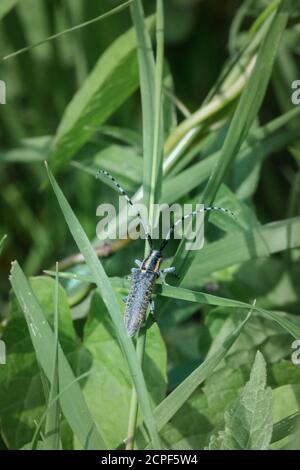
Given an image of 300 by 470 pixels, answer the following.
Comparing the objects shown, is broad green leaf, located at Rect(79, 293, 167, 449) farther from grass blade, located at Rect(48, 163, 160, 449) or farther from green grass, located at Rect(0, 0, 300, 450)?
grass blade, located at Rect(48, 163, 160, 449)

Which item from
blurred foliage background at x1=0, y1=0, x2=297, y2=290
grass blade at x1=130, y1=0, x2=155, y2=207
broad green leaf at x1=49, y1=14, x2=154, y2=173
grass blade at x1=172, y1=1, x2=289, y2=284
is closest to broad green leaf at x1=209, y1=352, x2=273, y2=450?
grass blade at x1=172, y1=1, x2=289, y2=284

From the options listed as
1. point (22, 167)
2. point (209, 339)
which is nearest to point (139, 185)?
point (209, 339)

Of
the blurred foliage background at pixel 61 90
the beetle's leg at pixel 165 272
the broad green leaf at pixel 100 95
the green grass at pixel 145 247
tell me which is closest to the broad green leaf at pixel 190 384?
the green grass at pixel 145 247

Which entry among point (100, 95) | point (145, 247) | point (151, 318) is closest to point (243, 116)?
point (145, 247)

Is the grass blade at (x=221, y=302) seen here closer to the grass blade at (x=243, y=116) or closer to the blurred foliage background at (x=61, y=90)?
the grass blade at (x=243, y=116)

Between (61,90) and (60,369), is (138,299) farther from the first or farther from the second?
(61,90)

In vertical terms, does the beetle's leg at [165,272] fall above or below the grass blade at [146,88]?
below

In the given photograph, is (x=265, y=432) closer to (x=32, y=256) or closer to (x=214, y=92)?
(x=214, y=92)
